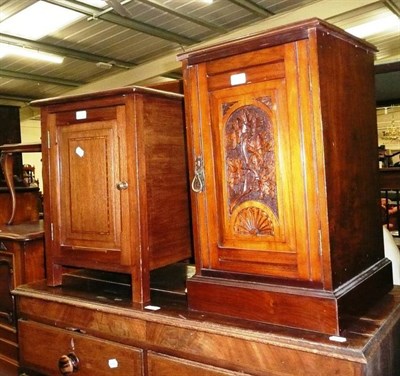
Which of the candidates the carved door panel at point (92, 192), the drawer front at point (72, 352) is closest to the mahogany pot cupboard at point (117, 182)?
the carved door panel at point (92, 192)

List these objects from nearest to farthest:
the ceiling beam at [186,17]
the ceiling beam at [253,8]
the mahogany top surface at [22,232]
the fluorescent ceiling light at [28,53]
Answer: the mahogany top surface at [22,232] < the ceiling beam at [186,17] < the ceiling beam at [253,8] < the fluorescent ceiling light at [28,53]

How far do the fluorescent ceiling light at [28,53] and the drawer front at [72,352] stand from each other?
493 centimetres

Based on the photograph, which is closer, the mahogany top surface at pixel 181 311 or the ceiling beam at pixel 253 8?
the mahogany top surface at pixel 181 311

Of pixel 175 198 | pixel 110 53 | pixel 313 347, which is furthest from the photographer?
pixel 110 53

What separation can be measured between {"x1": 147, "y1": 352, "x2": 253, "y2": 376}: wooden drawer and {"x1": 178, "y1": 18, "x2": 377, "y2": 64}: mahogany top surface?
887 mm

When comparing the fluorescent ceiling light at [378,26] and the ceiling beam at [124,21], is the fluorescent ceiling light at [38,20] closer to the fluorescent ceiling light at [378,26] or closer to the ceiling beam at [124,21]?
the ceiling beam at [124,21]

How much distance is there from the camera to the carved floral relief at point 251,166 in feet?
4.01

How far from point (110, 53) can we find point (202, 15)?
190 cm

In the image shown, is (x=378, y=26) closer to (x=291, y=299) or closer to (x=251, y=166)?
(x=251, y=166)

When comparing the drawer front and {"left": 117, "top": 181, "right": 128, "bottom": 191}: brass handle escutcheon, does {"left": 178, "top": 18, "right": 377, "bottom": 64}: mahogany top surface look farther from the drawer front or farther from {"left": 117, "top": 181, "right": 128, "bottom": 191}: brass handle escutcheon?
the drawer front

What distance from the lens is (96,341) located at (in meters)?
1.50

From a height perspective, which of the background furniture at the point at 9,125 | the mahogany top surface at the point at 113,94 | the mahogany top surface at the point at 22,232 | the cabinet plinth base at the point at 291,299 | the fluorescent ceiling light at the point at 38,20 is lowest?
the cabinet plinth base at the point at 291,299

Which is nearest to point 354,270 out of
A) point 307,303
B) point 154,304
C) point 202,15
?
point 307,303

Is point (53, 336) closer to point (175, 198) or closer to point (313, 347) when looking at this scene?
point (175, 198)
